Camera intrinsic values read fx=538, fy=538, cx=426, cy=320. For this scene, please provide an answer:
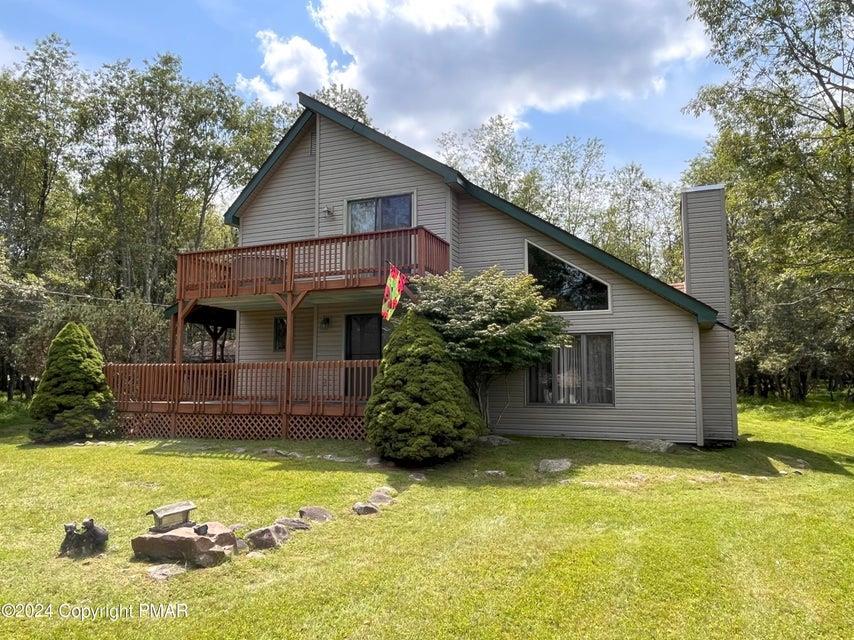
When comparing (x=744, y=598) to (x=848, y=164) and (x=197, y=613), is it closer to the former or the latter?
(x=197, y=613)

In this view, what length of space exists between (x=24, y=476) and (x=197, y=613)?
19.0 ft

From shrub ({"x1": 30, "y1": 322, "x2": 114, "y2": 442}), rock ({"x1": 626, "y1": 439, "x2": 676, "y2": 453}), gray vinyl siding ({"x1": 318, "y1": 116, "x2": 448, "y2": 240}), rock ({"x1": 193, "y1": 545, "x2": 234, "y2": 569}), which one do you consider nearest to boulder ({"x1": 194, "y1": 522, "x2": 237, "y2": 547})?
rock ({"x1": 193, "y1": 545, "x2": 234, "y2": 569})

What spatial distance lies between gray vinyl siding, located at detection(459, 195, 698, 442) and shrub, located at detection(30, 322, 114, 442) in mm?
8450

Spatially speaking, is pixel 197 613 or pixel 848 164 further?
pixel 848 164

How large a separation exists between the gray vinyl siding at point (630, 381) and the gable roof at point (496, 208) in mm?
231

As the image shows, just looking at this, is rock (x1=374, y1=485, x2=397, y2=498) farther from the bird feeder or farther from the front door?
the front door

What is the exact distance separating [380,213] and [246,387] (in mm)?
5108

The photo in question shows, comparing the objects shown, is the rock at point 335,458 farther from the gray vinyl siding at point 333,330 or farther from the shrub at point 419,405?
the gray vinyl siding at point 333,330

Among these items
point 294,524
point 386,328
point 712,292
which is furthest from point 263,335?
point 712,292

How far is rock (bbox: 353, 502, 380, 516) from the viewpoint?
5840mm

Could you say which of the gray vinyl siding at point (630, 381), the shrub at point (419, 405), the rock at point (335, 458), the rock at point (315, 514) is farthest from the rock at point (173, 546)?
the gray vinyl siding at point (630, 381)

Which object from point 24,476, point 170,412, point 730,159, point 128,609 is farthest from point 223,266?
point 730,159

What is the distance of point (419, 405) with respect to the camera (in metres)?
8.48

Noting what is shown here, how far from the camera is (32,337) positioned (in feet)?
54.2
